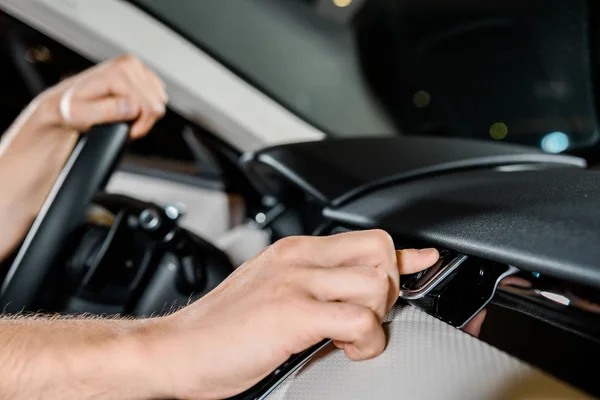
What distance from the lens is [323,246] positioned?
61 centimetres

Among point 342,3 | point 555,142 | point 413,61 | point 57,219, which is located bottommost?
point 555,142

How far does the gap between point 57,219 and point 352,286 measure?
2.33ft

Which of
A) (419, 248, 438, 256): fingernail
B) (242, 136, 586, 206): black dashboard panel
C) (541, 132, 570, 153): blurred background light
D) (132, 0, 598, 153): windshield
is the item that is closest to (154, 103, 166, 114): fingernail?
(242, 136, 586, 206): black dashboard panel

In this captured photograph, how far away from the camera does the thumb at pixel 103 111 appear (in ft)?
3.89

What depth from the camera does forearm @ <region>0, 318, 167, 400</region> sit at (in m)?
0.63

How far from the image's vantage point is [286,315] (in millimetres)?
586

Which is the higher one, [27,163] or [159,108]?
[159,108]

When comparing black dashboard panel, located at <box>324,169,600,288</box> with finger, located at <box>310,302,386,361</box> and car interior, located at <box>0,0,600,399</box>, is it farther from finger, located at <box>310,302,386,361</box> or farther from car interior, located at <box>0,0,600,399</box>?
finger, located at <box>310,302,386,361</box>

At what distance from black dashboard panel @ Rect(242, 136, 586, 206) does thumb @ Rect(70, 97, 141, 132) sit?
0.27 meters

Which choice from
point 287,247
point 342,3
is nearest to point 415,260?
point 287,247

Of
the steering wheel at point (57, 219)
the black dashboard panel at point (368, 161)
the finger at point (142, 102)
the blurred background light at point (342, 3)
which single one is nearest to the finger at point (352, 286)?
the black dashboard panel at point (368, 161)

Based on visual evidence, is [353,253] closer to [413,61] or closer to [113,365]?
[113,365]

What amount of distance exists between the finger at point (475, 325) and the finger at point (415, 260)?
0.22 feet

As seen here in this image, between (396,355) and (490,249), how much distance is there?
0.13m
